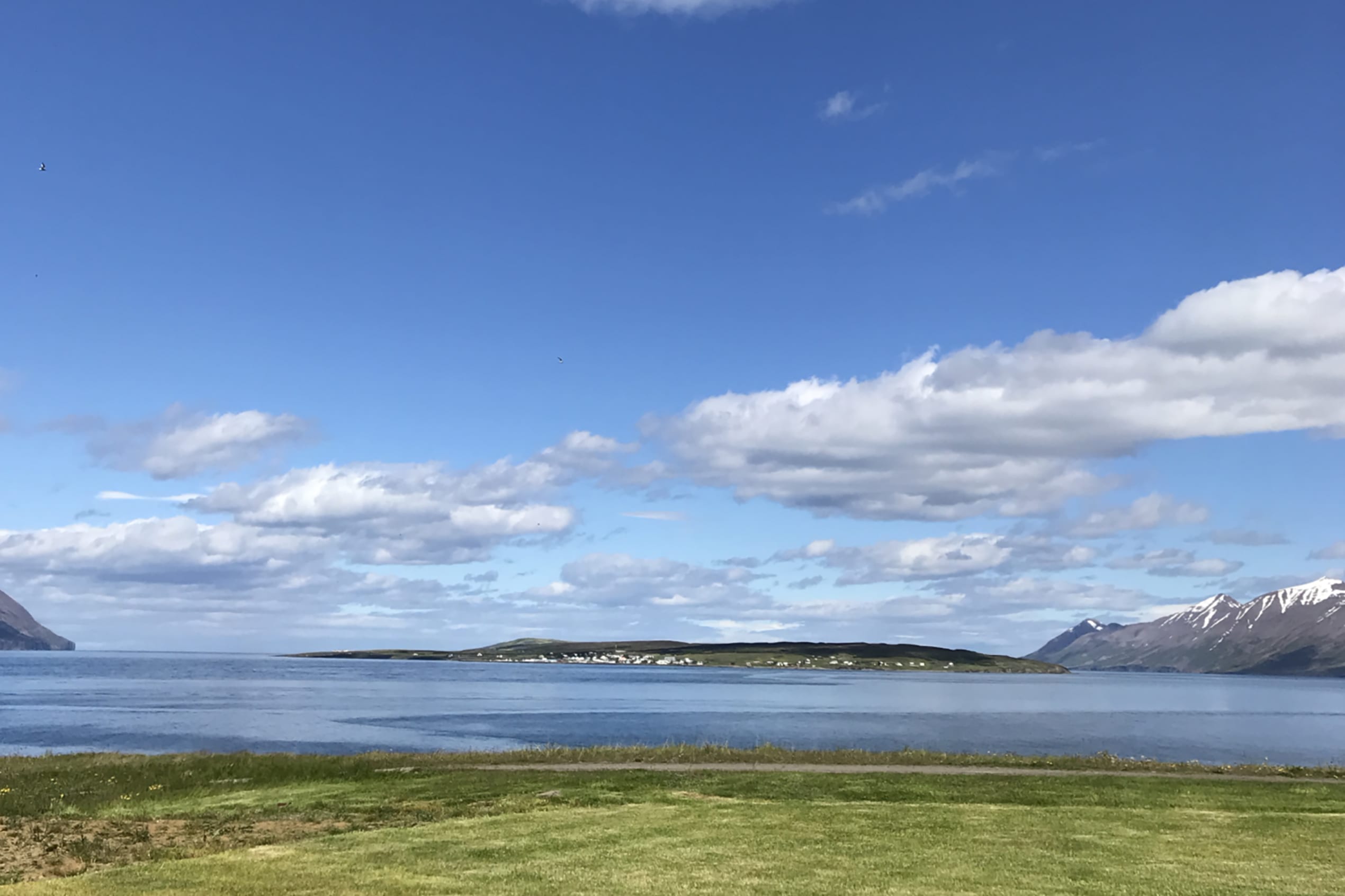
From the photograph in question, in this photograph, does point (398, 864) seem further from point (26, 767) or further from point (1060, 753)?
point (1060, 753)

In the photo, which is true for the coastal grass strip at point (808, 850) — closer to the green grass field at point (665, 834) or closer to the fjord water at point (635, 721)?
the green grass field at point (665, 834)

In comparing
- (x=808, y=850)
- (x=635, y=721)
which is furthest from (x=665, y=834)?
(x=635, y=721)

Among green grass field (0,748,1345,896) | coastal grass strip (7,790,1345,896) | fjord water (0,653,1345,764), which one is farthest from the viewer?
fjord water (0,653,1345,764)

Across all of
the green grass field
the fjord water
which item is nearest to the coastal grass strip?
the green grass field

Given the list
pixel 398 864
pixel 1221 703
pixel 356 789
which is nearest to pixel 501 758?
pixel 356 789

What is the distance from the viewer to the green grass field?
19.1 metres

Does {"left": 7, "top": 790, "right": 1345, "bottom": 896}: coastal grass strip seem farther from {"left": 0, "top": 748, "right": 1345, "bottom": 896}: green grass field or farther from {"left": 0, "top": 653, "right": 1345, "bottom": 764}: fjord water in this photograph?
{"left": 0, "top": 653, "right": 1345, "bottom": 764}: fjord water

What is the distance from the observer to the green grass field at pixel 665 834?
62.7 ft

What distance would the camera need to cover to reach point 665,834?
24.1 metres

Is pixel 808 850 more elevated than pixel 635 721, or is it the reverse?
pixel 808 850

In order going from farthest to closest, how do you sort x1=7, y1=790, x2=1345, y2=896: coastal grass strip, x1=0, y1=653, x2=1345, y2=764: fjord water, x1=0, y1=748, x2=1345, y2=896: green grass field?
x1=0, y1=653, x2=1345, y2=764: fjord water → x1=0, y1=748, x2=1345, y2=896: green grass field → x1=7, y1=790, x2=1345, y2=896: coastal grass strip

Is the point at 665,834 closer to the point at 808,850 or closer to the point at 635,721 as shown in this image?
the point at 808,850

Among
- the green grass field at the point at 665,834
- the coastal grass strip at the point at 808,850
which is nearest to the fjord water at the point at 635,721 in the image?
the green grass field at the point at 665,834

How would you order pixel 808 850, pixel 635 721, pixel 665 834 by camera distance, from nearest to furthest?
1. pixel 808 850
2. pixel 665 834
3. pixel 635 721
